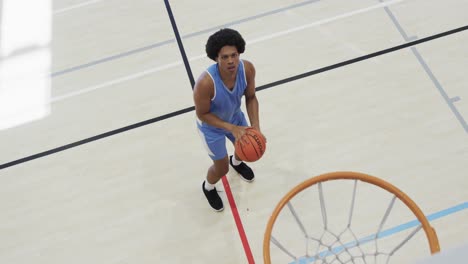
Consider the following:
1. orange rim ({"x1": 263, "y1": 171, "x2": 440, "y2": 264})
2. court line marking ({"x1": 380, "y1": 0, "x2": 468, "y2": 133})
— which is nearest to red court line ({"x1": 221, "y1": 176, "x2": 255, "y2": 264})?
orange rim ({"x1": 263, "y1": 171, "x2": 440, "y2": 264})

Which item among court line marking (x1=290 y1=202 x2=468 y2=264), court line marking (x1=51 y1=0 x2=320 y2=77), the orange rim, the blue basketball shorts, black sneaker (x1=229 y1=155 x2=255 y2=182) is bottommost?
court line marking (x1=290 y1=202 x2=468 y2=264)

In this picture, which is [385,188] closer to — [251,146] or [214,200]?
[251,146]

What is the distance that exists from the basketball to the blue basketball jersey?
0.19 m

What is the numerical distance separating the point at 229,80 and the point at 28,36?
3.16 metres

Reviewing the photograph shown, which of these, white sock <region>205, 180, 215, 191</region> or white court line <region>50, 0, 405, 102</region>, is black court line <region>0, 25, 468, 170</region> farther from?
white sock <region>205, 180, 215, 191</region>

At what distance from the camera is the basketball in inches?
90.2

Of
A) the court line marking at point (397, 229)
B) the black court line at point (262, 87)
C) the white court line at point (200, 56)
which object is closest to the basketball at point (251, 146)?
the court line marking at point (397, 229)

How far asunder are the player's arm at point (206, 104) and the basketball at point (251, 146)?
5 centimetres

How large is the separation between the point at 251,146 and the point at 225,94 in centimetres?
34

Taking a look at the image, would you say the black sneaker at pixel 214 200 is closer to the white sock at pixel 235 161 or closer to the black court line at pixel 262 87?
the white sock at pixel 235 161

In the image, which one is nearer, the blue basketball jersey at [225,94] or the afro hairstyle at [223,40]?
the afro hairstyle at [223,40]

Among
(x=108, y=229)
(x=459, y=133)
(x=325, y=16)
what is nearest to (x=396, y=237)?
(x=459, y=133)

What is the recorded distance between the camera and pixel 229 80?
2250 millimetres

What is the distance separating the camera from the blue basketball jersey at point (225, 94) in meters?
2.23
